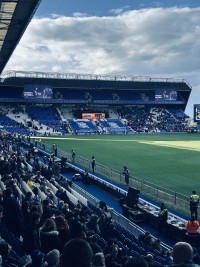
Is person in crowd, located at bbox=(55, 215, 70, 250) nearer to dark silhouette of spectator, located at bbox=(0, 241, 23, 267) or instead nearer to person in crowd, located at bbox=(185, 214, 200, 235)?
dark silhouette of spectator, located at bbox=(0, 241, 23, 267)

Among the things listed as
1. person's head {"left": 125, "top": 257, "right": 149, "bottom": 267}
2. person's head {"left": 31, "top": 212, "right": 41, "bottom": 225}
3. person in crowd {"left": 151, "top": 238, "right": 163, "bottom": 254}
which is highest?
person's head {"left": 125, "top": 257, "right": 149, "bottom": 267}

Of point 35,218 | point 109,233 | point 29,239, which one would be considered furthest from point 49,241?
point 109,233

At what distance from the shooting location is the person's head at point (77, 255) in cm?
312

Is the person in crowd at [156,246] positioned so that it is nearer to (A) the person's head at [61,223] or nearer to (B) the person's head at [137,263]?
(A) the person's head at [61,223]

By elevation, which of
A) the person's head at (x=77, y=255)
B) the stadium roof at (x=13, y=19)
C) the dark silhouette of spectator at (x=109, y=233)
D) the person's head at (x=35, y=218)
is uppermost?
the stadium roof at (x=13, y=19)

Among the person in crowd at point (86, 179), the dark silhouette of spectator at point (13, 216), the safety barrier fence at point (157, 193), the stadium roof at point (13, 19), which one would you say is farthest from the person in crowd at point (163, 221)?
the person in crowd at point (86, 179)

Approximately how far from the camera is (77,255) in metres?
3.12

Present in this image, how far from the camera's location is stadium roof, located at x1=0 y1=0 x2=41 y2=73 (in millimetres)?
12484

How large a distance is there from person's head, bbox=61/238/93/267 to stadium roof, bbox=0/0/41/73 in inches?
410

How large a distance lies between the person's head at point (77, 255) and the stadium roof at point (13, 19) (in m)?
10.4

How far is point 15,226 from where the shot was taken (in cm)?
830

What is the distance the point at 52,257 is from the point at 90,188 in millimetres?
17715

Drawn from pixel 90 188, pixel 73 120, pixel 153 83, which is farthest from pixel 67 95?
pixel 90 188

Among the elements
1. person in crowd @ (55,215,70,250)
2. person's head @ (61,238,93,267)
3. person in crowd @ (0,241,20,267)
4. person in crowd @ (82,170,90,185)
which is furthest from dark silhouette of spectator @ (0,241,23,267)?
person in crowd @ (82,170,90,185)
